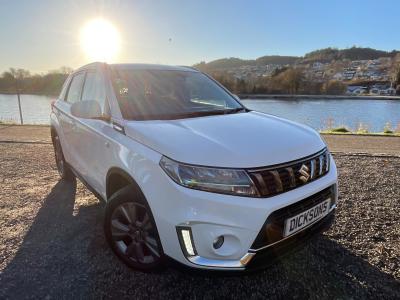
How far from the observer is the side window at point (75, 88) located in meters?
3.93

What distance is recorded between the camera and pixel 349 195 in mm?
4207

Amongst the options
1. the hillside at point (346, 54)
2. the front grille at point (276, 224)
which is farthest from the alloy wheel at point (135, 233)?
the hillside at point (346, 54)

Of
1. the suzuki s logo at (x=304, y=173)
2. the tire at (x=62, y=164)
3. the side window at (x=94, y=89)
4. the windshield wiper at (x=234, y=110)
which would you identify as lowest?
the tire at (x=62, y=164)

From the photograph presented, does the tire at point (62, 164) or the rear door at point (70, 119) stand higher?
the rear door at point (70, 119)

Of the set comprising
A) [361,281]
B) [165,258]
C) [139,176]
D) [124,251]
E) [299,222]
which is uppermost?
[139,176]

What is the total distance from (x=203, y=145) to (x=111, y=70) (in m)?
1.70

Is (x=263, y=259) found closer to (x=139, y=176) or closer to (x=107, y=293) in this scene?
(x=139, y=176)

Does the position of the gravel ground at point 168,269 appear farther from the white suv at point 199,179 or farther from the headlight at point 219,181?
the headlight at point 219,181

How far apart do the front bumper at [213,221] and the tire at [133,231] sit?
6.9 inches

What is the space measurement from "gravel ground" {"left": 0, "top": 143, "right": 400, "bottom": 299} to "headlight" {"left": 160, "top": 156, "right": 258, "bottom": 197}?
1.86 ft

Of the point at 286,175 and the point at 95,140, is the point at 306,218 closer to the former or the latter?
the point at 286,175

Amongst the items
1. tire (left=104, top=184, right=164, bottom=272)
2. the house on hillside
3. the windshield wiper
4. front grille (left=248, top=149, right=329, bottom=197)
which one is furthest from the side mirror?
the house on hillside

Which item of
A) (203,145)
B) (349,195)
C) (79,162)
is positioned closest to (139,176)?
(203,145)

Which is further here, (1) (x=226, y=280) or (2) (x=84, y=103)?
(2) (x=84, y=103)
